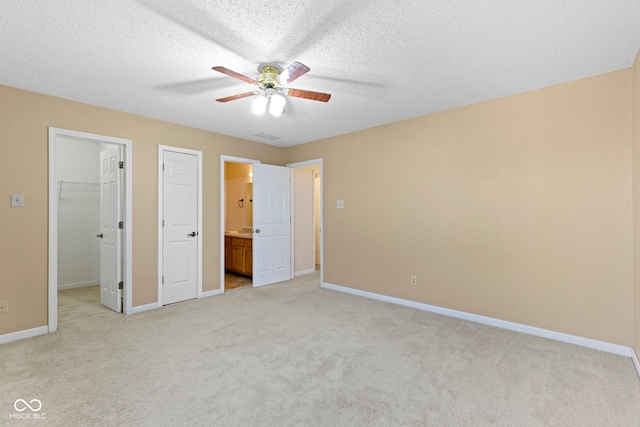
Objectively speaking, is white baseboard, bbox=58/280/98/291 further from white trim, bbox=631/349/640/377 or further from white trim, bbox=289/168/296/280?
white trim, bbox=631/349/640/377

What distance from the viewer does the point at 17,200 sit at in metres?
2.93

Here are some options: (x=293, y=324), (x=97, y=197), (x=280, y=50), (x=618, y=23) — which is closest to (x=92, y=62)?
(x=280, y=50)

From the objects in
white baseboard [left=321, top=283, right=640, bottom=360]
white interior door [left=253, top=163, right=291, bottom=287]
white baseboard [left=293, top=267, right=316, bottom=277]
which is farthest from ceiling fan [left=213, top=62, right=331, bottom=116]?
white baseboard [left=293, top=267, right=316, bottom=277]

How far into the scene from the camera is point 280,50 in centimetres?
227

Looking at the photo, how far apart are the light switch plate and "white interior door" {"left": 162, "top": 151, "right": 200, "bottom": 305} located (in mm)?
1346

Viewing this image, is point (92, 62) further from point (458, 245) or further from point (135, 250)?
point (458, 245)

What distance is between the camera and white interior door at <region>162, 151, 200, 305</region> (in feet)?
13.2

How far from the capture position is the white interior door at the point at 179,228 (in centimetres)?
401

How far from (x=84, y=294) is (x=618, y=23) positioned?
21.7ft

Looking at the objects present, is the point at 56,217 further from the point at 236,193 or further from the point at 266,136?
the point at 236,193

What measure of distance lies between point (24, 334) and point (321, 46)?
12.7 feet

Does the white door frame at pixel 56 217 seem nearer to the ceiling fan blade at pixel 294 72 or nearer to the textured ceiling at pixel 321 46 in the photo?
the textured ceiling at pixel 321 46

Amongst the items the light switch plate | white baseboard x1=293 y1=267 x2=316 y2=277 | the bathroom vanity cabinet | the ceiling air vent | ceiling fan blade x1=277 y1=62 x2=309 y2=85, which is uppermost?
the ceiling air vent

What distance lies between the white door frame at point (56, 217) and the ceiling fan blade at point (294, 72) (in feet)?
8.11
